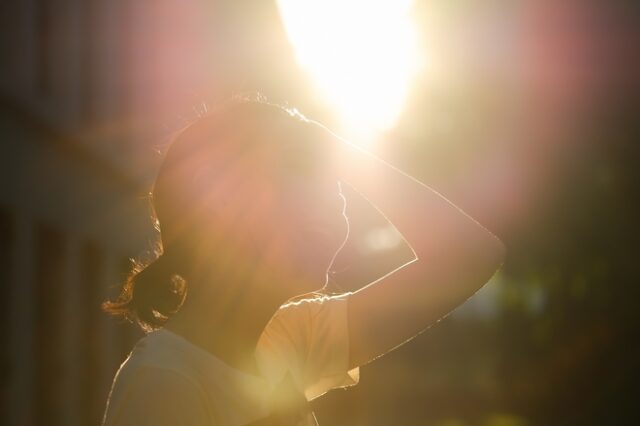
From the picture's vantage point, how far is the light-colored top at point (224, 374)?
2307mm

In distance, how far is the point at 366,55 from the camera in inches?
1021

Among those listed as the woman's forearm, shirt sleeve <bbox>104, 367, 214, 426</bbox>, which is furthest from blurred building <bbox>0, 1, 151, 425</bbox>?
shirt sleeve <bbox>104, 367, 214, 426</bbox>

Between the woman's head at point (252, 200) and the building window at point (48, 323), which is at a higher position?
the building window at point (48, 323)

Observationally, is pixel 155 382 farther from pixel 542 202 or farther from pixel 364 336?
pixel 542 202

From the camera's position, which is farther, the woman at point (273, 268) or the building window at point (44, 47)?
the building window at point (44, 47)

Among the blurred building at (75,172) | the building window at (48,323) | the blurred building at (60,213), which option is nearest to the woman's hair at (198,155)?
the blurred building at (75,172)

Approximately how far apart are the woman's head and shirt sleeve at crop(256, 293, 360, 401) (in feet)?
0.41

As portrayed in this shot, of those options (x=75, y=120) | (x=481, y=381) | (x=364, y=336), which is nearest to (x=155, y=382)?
(x=364, y=336)

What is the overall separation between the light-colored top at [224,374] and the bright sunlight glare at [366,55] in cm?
1849

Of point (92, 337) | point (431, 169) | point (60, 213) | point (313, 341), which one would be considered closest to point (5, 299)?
point (60, 213)

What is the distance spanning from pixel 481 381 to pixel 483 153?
23.9ft

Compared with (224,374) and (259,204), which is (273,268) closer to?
(259,204)

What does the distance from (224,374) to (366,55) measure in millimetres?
23679

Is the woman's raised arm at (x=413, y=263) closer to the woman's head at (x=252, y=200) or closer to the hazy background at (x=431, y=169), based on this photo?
the woman's head at (x=252, y=200)
